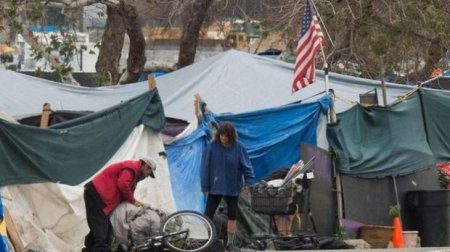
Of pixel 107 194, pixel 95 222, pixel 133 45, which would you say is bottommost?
pixel 95 222

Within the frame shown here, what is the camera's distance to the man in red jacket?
11242mm

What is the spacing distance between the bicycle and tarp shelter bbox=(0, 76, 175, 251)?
2.87ft

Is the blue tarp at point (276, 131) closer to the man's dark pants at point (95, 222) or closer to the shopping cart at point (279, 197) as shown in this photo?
the shopping cart at point (279, 197)

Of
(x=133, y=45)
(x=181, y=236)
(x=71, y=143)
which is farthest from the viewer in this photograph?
(x=133, y=45)

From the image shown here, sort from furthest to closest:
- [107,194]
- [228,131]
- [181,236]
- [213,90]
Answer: [213,90]
[228,131]
[107,194]
[181,236]

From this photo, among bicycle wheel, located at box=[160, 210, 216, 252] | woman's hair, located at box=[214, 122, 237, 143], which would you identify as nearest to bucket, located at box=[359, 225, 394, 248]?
woman's hair, located at box=[214, 122, 237, 143]

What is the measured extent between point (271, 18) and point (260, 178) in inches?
371

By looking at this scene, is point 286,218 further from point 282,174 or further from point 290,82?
point 290,82

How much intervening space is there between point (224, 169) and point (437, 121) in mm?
5293

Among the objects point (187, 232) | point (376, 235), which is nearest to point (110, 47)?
point (376, 235)

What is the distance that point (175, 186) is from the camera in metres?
13.5

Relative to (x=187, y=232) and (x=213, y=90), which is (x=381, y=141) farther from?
(x=187, y=232)

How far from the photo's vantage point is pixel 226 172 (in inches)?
483

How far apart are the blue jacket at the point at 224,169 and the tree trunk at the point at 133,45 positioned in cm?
695
